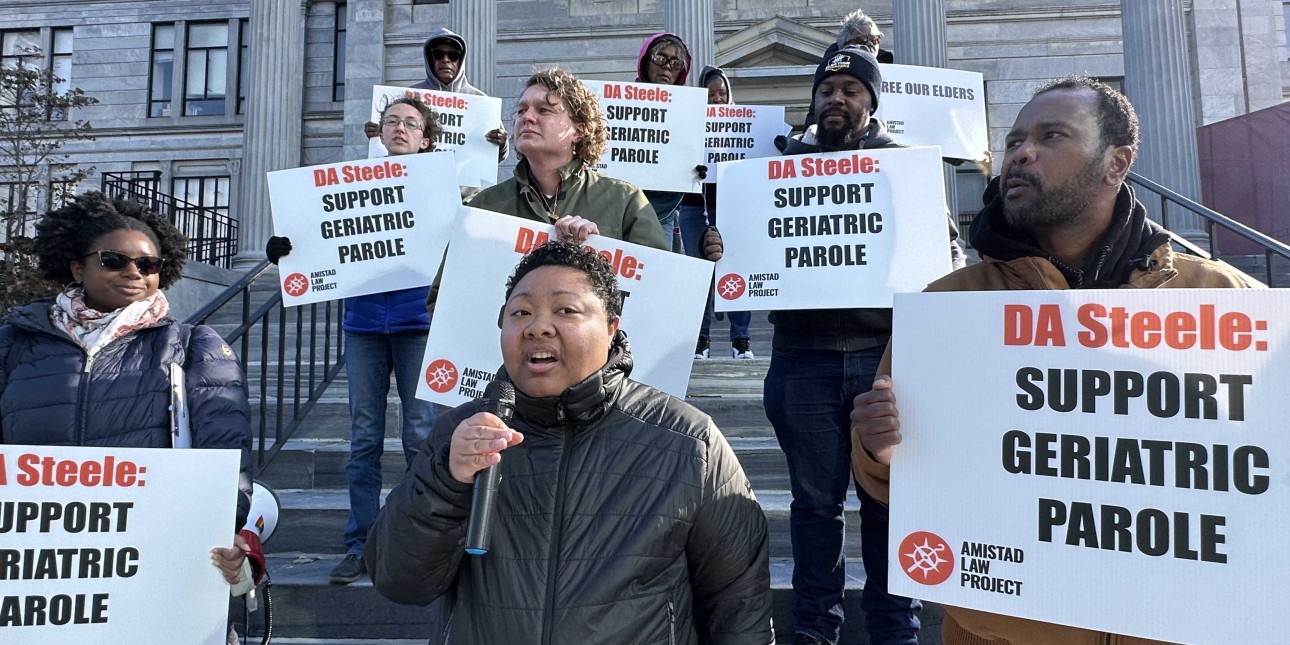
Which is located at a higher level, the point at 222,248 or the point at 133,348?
the point at 222,248

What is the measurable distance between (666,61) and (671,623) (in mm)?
4640

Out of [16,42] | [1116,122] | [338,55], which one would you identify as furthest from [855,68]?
[16,42]

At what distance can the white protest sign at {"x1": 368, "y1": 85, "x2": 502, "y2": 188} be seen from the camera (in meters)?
6.01

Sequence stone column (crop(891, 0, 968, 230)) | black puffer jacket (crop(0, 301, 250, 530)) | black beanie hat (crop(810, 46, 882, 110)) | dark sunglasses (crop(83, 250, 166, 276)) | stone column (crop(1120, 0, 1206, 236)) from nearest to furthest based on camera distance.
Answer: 1. black puffer jacket (crop(0, 301, 250, 530))
2. dark sunglasses (crop(83, 250, 166, 276))
3. black beanie hat (crop(810, 46, 882, 110))
4. stone column (crop(1120, 0, 1206, 236))
5. stone column (crop(891, 0, 968, 230))

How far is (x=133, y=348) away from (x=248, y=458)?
52cm

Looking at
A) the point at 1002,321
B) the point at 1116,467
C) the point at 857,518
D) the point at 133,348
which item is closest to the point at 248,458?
the point at 133,348

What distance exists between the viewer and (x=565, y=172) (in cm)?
357

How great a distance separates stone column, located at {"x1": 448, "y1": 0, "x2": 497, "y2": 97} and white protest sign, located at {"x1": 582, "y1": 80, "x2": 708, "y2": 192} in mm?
9288

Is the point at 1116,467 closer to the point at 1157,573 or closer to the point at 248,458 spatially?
the point at 1157,573

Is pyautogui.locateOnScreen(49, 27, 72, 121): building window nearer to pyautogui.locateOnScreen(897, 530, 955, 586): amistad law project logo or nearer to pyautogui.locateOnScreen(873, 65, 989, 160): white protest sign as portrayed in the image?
pyautogui.locateOnScreen(873, 65, 989, 160): white protest sign

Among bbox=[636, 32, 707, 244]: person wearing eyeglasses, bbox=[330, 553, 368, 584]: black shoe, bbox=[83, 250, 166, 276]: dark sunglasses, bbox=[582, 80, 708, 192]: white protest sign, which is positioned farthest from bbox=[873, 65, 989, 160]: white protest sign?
bbox=[83, 250, 166, 276]: dark sunglasses

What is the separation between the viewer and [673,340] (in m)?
3.55

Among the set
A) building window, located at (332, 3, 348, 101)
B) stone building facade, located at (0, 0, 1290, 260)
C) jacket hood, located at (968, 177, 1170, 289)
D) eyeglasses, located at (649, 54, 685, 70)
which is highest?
building window, located at (332, 3, 348, 101)

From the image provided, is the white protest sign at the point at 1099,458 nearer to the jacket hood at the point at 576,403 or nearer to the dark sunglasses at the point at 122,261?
the jacket hood at the point at 576,403
